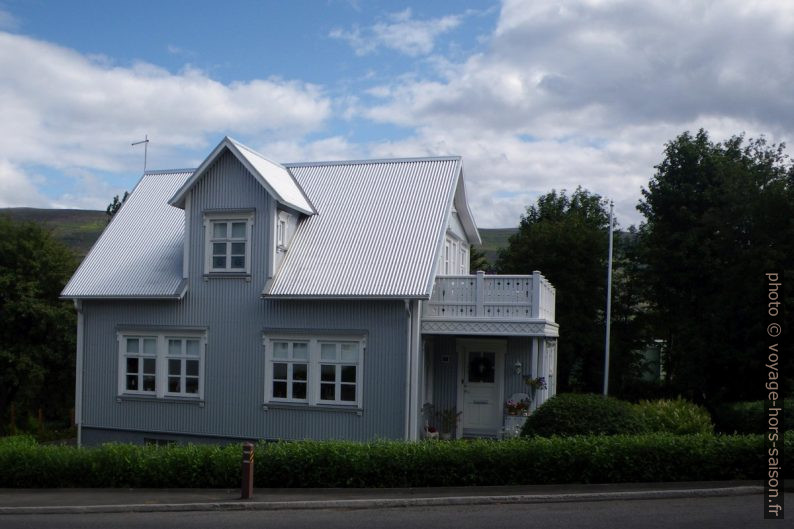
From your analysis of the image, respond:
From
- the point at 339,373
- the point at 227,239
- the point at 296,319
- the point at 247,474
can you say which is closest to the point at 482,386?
the point at 339,373

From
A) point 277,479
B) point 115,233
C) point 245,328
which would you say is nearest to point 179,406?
point 245,328

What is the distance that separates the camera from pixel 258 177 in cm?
2088

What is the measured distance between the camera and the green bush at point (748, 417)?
17.2m

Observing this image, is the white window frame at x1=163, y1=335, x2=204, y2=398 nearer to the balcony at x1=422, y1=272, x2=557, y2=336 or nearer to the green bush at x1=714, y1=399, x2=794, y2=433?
the balcony at x1=422, y1=272, x2=557, y2=336

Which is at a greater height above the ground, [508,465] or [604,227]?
[604,227]

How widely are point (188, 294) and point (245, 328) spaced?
1.92 meters

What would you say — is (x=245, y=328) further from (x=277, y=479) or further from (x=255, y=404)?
(x=277, y=479)

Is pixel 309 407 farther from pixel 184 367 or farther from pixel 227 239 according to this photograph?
pixel 227 239

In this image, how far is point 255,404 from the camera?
2092 cm

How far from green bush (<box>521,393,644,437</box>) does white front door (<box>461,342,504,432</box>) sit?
566 cm

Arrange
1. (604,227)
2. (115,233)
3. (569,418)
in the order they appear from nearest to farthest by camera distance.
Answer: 1. (569,418)
2. (115,233)
3. (604,227)

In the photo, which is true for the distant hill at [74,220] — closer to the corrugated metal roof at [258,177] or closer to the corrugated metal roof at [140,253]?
the corrugated metal roof at [140,253]

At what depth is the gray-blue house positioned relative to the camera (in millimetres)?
19984

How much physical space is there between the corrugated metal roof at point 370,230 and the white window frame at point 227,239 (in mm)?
1003
